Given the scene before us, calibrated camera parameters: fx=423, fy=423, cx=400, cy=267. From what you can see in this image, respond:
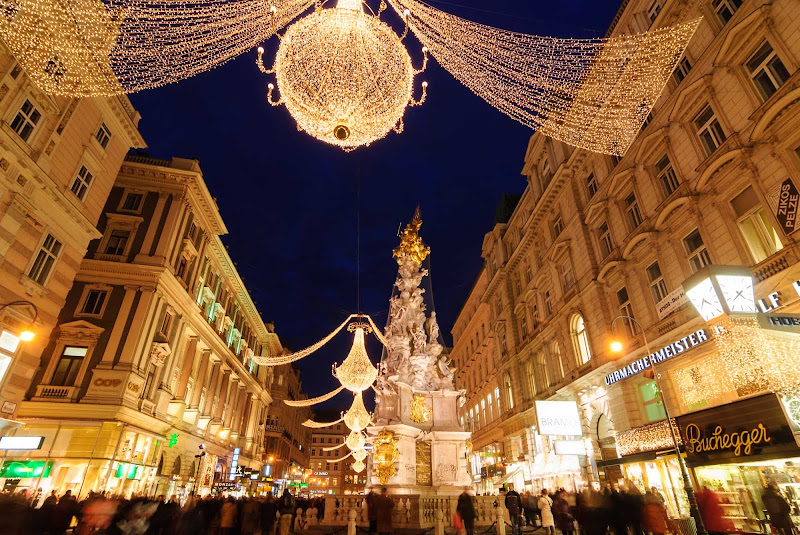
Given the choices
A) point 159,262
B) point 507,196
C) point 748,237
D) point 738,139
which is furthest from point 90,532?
point 507,196

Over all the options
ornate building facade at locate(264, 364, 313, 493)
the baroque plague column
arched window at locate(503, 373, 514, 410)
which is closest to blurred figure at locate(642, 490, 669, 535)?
the baroque plague column

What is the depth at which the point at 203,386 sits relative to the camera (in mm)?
34094

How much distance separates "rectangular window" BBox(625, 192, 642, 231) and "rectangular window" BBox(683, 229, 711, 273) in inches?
135

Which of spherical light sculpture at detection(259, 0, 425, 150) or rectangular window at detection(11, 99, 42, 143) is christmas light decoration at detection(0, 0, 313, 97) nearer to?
spherical light sculpture at detection(259, 0, 425, 150)

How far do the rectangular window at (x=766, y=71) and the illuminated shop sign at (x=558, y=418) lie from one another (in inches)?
639

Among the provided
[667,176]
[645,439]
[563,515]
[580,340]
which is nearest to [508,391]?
[580,340]

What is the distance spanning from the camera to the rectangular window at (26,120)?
16.0 metres

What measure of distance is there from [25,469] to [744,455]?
28.1m

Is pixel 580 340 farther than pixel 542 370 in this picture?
No

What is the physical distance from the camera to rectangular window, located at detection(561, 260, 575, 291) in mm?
27705

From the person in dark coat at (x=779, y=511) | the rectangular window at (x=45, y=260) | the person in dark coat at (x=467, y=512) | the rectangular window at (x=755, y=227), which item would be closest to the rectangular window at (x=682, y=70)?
the rectangular window at (x=755, y=227)

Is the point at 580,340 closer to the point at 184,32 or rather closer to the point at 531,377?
the point at 531,377

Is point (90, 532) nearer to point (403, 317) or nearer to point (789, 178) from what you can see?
point (403, 317)

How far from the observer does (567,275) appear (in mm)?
28469
